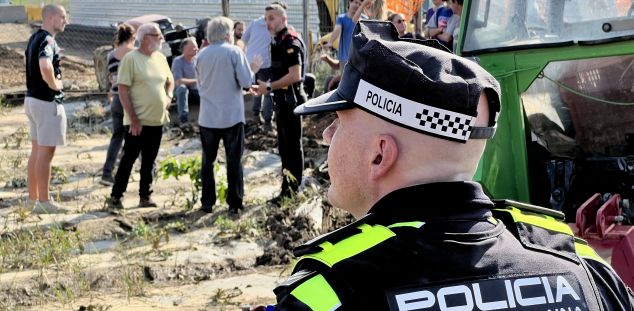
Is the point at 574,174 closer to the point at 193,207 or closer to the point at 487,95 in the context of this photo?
the point at 487,95

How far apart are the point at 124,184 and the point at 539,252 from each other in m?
7.87

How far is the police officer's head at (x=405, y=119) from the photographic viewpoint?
1900 mm

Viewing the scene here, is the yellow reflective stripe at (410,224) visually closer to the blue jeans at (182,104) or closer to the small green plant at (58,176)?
the small green plant at (58,176)

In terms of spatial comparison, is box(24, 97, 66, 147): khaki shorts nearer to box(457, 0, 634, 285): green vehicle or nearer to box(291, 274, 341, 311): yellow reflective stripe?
box(457, 0, 634, 285): green vehicle

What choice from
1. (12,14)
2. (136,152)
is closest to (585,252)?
(136,152)

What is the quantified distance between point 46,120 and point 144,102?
88cm

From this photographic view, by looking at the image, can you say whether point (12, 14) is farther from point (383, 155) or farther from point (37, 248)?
point (383, 155)

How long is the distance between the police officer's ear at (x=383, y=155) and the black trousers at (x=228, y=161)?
23.5ft

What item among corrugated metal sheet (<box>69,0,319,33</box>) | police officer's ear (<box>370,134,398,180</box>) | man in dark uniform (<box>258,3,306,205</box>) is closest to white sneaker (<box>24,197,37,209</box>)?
man in dark uniform (<box>258,3,306,205</box>)

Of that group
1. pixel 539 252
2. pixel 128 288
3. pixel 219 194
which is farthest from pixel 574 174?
pixel 219 194

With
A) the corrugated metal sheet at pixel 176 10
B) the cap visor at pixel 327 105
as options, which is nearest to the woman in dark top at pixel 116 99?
the corrugated metal sheet at pixel 176 10

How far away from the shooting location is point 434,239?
1.84 meters

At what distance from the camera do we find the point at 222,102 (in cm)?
891

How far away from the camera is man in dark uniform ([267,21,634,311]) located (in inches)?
70.7
